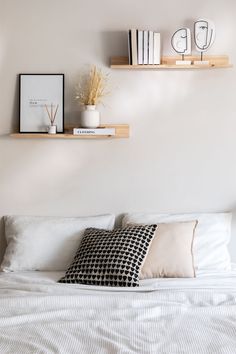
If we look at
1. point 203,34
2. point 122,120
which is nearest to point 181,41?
point 203,34

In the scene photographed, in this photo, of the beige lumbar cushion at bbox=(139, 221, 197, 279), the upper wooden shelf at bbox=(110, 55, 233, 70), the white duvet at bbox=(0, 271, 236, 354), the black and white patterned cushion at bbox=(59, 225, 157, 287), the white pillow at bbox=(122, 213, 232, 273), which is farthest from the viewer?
the upper wooden shelf at bbox=(110, 55, 233, 70)

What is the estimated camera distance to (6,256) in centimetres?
362

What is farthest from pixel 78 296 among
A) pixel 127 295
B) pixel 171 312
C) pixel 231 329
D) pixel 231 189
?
pixel 231 189

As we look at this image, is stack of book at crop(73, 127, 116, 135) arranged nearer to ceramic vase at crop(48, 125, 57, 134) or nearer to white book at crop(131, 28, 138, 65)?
ceramic vase at crop(48, 125, 57, 134)

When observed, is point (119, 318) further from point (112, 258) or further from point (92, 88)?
point (92, 88)

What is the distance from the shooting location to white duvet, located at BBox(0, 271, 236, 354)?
2256 millimetres

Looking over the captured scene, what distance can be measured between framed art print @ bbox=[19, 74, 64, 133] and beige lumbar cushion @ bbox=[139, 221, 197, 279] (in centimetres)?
96

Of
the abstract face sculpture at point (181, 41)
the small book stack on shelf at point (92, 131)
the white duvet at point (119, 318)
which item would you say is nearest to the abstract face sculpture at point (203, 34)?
the abstract face sculpture at point (181, 41)

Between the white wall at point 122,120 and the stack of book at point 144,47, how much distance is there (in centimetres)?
10

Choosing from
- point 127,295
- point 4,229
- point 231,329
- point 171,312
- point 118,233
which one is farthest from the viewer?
point 4,229

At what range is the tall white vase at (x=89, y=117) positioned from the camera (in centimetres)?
363

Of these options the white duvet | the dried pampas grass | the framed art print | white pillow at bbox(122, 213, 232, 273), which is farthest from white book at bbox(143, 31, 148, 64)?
the white duvet

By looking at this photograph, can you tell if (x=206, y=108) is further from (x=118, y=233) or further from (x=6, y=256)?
(x=6, y=256)

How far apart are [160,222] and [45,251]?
0.71 m
